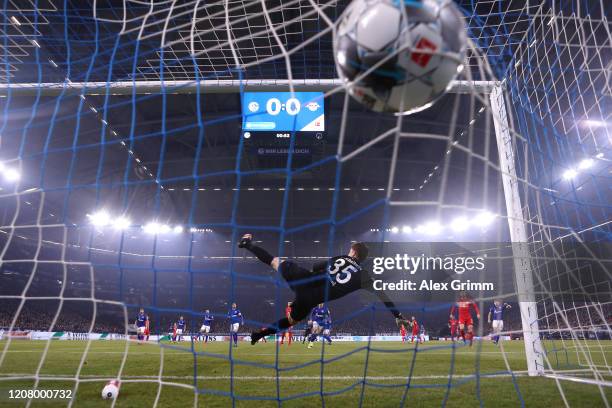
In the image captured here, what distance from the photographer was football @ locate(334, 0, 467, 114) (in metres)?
1.96

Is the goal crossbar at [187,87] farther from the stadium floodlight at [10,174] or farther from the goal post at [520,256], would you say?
the stadium floodlight at [10,174]

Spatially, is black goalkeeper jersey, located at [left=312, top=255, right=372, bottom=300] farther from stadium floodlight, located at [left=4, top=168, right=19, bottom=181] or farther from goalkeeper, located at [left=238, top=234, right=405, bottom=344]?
stadium floodlight, located at [left=4, top=168, right=19, bottom=181]

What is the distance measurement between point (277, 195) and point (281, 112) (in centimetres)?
1608

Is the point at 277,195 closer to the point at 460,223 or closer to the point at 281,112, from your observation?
the point at 460,223

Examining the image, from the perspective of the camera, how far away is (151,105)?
12.4 meters

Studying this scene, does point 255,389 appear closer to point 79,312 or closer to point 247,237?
point 247,237

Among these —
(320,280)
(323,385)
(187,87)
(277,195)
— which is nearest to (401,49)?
(320,280)

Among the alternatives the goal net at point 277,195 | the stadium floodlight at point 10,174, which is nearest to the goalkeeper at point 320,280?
the goal net at point 277,195

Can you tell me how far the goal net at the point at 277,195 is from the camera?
11.4 feet

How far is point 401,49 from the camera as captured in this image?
1967 mm

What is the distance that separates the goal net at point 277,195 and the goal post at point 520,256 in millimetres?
21

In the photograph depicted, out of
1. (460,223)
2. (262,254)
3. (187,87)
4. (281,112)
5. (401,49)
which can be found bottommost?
(262,254)

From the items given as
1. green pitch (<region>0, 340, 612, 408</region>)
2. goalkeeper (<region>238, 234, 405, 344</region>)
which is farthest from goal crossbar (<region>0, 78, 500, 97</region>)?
green pitch (<region>0, 340, 612, 408</region>)

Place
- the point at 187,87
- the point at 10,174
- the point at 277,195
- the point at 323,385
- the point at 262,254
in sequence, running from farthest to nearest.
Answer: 1. the point at 277,195
2. the point at 10,174
3. the point at 187,87
4. the point at 262,254
5. the point at 323,385
